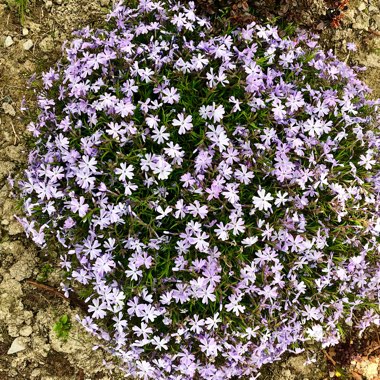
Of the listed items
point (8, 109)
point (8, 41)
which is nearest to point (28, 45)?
point (8, 41)

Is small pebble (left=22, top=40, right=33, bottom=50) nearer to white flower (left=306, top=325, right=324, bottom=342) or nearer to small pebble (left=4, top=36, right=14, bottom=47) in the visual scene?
small pebble (left=4, top=36, right=14, bottom=47)

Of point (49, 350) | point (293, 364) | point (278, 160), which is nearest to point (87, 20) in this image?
point (278, 160)

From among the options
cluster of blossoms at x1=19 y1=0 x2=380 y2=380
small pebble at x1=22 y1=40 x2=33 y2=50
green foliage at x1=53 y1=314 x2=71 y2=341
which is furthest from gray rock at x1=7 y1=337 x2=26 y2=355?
small pebble at x1=22 y1=40 x2=33 y2=50

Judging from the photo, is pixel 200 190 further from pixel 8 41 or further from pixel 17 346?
pixel 8 41

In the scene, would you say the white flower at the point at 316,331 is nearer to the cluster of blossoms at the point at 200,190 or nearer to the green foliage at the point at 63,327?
the cluster of blossoms at the point at 200,190

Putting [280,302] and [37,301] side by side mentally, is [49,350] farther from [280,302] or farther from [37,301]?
[280,302]

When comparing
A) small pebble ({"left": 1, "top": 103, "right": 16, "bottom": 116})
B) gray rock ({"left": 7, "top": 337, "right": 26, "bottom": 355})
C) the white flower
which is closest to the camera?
the white flower

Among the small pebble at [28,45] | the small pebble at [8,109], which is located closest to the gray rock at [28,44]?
the small pebble at [28,45]

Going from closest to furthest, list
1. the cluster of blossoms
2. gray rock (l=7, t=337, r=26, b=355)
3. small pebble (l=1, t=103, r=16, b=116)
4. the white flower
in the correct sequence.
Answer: the cluster of blossoms, the white flower, gray rock (l=7, t=337, r=26, b=355), small pebble (l=1, t=103, r=16, b=116)

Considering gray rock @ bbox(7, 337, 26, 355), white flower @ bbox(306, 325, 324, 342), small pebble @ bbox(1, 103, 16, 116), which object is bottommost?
gray rock @ bbox(7, 337, 26, 355)
